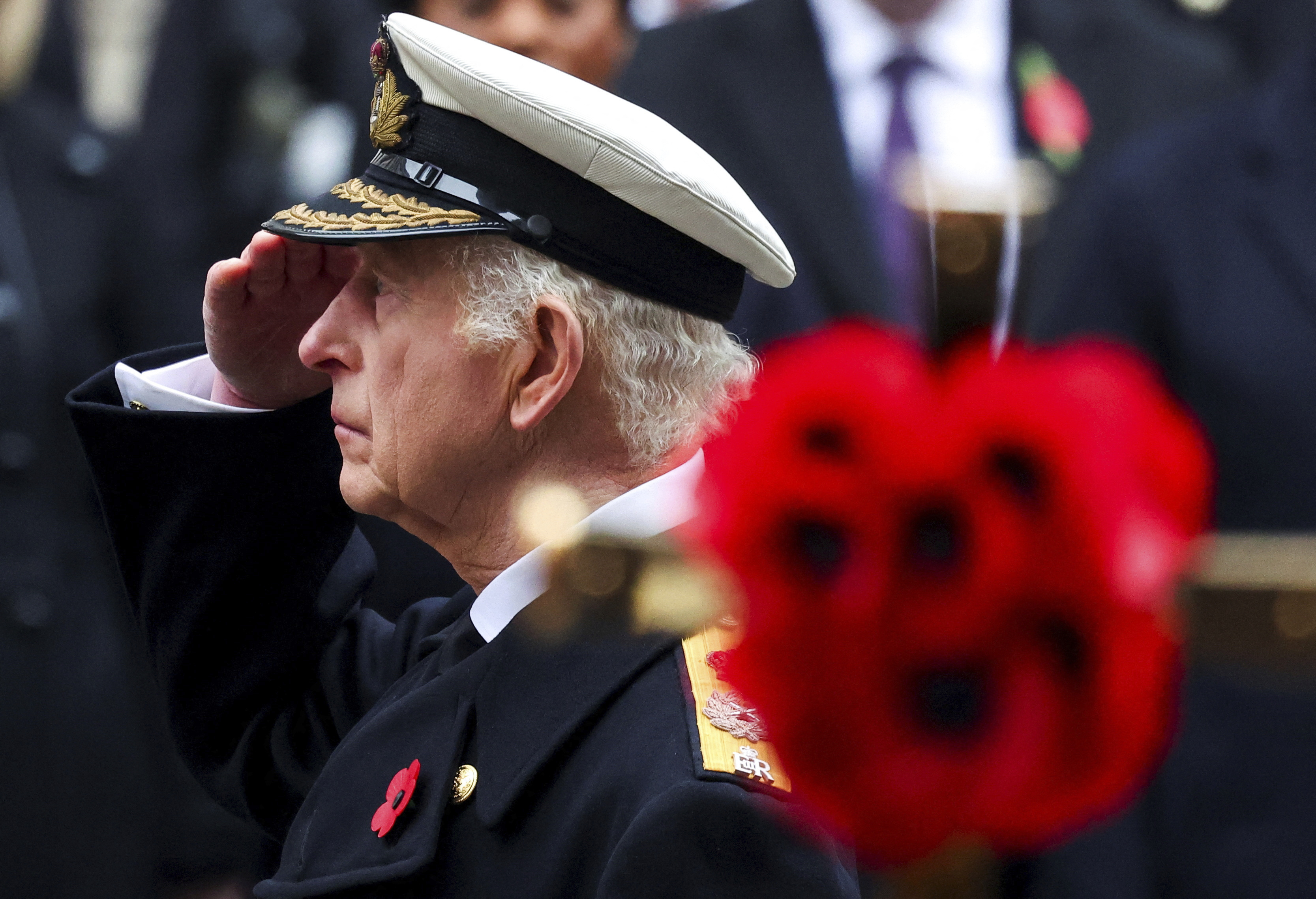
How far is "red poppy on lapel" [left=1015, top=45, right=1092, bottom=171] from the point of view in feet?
5.40

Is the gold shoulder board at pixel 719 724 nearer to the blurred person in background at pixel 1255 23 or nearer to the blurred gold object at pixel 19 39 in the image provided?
the blurred person in background at pixel 1255 23

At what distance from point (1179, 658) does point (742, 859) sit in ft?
3.34

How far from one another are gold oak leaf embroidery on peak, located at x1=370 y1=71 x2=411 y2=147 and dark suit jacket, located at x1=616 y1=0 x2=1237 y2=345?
573mm

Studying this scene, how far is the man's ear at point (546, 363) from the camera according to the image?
1.73m

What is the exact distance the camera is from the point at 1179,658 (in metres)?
0.41

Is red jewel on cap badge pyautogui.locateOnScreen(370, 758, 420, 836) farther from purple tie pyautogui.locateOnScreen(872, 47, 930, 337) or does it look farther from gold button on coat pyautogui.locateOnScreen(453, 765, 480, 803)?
purple tie pyautogui.locateOnScreen(872, 47, 930, 337)

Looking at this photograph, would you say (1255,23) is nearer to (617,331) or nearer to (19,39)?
(617,331)

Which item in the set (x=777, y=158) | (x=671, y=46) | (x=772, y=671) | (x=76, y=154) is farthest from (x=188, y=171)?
(x=772, y=671)

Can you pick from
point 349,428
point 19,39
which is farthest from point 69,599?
point 349,428

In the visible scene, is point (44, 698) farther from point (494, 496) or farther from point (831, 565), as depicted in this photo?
point (831, 565)

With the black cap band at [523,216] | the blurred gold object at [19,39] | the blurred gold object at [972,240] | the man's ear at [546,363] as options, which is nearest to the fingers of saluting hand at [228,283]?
the black cap band at [523,216]

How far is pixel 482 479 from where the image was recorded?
1.80 meters

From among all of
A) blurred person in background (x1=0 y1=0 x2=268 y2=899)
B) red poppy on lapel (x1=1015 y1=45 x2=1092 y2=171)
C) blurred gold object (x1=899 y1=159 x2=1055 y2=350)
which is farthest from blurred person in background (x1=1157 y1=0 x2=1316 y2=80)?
blurred person in background (x1=0 y1=0 x2=268 y2=899)

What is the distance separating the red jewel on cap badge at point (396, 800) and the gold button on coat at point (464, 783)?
45 mm
